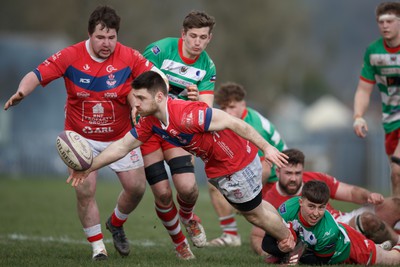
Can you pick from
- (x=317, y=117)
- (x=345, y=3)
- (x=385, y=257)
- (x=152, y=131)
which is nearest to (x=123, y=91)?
Answer: (x=152, y=131)

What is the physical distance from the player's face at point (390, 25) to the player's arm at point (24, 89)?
4213 millimetres

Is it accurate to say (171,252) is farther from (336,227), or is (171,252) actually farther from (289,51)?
(289,51)

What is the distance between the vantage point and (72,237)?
9.88 m

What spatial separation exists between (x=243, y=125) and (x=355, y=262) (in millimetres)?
1893

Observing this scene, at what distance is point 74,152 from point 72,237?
135 inches

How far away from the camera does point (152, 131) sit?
→ 22.9ft

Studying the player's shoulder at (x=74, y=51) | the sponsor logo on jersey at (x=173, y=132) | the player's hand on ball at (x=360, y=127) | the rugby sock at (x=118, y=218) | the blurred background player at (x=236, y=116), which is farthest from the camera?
the blurred background player at (x=236, y=116)

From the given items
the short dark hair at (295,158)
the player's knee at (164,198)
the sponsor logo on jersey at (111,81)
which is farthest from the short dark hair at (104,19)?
the short dark hair at (295,158)

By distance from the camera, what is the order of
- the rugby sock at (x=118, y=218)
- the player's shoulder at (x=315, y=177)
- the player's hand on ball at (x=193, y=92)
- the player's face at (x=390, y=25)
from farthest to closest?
the player's face at (x=390, y=25), the player's shoulder at (x=315, y=177), the rugby sock at (x=118, y=218), the player's hand on ball at (x=193, y=92)

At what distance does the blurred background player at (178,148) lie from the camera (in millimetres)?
7797

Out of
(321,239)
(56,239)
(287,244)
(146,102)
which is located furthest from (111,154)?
(56,239)

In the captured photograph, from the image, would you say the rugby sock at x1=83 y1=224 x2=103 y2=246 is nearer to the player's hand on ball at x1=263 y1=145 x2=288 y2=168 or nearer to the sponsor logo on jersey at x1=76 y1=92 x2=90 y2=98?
the sponsor logo on jersey at x1=76 y1=92 x2=90 y2=98

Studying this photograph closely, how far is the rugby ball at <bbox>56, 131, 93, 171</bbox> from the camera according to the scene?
22.1 feet

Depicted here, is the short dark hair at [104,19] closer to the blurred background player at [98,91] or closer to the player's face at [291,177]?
the blurred background player at [98,91]
